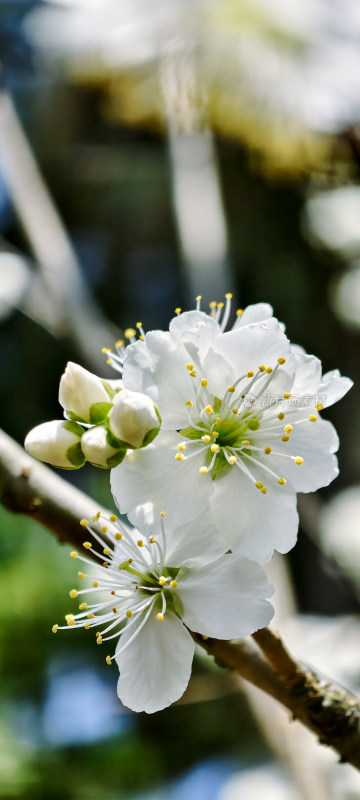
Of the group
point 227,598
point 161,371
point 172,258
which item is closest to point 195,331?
point 161,371

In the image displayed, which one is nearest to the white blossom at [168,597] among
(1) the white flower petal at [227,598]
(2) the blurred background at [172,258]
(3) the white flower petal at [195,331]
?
(1) the white flower petal at [227,598]

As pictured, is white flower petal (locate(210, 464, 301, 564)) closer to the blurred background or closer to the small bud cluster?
the small bud cluster

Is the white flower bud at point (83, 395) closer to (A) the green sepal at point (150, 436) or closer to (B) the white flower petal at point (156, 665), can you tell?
(A) the green sepal at point (150, 436)

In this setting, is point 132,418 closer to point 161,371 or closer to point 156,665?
point 161,371

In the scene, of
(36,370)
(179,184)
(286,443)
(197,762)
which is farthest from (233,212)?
(286,443)

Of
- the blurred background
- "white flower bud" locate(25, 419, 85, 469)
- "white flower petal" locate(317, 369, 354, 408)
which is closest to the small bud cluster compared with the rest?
"white flower bud" locate(25, 419, 85, 469)

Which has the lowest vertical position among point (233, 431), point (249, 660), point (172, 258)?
point (172, 258)
